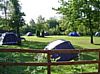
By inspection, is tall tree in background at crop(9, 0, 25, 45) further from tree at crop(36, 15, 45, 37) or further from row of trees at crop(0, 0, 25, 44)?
tree at crop(36, 15, 45, 37)

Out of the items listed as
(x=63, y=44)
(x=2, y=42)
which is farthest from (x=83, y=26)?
(x=63, y=44)

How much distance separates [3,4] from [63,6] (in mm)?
9776

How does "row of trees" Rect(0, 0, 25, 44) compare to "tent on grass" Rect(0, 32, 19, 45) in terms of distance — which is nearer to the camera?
"tent on grass" Rect(0, 32, 19, 45)

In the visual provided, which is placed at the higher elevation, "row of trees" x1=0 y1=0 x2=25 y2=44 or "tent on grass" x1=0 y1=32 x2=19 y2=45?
"row of trees" x1=0 y1=0 x2=25 y2=44

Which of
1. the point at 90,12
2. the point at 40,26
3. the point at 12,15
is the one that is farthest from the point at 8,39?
the point at 40,26

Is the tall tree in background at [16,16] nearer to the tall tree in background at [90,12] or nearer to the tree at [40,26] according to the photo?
the tall tree in background at [90,12]

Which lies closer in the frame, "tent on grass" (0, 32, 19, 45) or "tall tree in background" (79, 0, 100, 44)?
"tent on grass" (0, 32, 19, 45)

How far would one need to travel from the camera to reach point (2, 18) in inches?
1806

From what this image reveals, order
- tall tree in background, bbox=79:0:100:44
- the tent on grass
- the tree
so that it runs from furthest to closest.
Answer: the tree, tall tree in background, bbox=79:0:100:44, the tent on grass

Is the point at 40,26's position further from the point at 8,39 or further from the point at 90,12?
the point at 8,39

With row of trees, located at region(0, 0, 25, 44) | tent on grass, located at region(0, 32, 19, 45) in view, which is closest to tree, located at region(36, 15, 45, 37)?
row of trees, located at region(0, 0, 25, 44)

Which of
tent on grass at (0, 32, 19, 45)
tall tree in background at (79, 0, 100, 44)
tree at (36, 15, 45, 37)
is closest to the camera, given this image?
tent on grass at (0, 32, 19, 45)

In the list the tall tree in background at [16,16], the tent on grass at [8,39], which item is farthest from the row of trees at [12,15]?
the tent on grass at [8,39]

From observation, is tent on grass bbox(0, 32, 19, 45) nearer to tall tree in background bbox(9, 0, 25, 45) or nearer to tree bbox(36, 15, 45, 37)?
tall tree in background bbox(9, 0, 25, 45)
